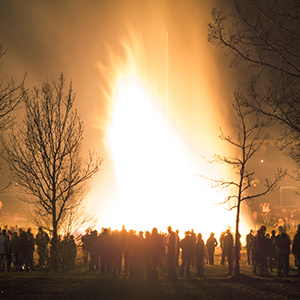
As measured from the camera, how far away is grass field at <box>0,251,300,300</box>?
10445 mm

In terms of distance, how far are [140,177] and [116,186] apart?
6.92 meters

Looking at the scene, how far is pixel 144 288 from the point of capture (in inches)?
447

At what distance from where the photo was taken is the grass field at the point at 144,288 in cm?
1045

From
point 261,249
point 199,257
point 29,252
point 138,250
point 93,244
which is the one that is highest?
point 93,244

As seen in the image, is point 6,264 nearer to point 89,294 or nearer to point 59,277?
point 59,277

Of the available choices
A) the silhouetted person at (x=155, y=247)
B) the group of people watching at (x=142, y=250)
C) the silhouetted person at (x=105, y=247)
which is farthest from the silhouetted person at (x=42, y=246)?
the silhouetted person at (x=155, y=247)

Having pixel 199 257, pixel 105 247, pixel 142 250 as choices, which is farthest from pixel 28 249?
pixel 199 257

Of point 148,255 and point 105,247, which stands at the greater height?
point 105,247

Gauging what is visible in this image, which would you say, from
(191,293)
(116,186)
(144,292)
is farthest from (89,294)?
(116,186)

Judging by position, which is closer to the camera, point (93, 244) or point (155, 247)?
point (155, 247)

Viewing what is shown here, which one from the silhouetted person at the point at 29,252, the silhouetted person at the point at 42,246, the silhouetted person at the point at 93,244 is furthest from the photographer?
the silhouetted person at the point at 29,252

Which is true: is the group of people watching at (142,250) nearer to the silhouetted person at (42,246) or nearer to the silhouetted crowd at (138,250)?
the silhouetted crowd at (138,250)

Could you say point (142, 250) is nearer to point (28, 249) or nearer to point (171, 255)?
point (171, 255)

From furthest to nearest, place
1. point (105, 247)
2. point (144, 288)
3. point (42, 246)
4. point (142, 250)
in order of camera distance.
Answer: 1. point (42, 246)
2. point (105, 247)
3. point (142, 250)
4. point (144, 288)
